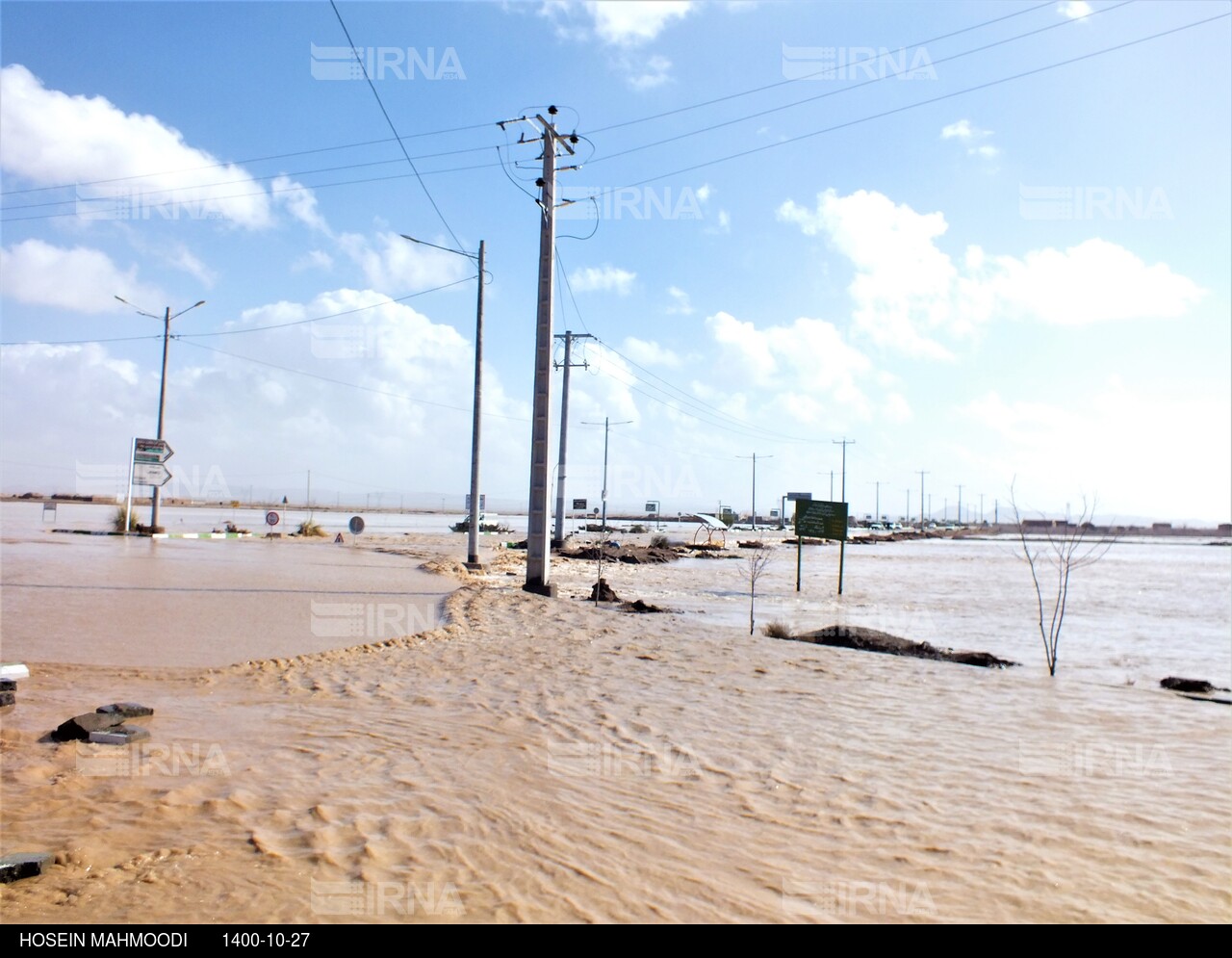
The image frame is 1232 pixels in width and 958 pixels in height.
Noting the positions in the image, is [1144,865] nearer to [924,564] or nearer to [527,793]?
[527,793]

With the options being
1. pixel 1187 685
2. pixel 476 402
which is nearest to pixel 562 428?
pixel 476 402

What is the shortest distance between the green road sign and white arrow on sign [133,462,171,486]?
27875 mm

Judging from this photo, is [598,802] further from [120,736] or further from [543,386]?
[543,386]

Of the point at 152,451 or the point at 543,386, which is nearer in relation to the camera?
the point at 543,386

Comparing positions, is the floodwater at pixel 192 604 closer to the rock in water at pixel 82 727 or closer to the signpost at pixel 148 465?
the rock in water at pixel 82 727

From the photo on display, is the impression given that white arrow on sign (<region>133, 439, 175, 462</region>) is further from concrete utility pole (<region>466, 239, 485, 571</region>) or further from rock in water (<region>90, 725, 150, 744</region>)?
rock in water (<region>90, 725, 150, 744</region>)

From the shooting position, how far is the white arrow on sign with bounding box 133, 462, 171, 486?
121 feet

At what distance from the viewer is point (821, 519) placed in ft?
93.8

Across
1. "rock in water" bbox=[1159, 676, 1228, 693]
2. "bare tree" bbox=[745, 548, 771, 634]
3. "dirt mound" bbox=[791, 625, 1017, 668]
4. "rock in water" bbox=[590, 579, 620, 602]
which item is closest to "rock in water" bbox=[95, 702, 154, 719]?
"dirt mound" bbox=[791, 625, 1017, 668]

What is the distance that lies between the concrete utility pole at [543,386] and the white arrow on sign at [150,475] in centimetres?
2493

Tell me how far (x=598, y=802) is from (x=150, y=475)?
1478 inches

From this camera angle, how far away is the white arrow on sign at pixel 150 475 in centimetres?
3681

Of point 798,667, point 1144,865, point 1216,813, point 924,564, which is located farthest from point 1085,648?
point 924,564

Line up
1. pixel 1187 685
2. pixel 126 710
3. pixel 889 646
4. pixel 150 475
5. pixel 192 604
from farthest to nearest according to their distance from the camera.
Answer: pixel 150 475 < pixel 889 646 < pixel 192 604 < pixel 1187 685 < pixel 126 710
